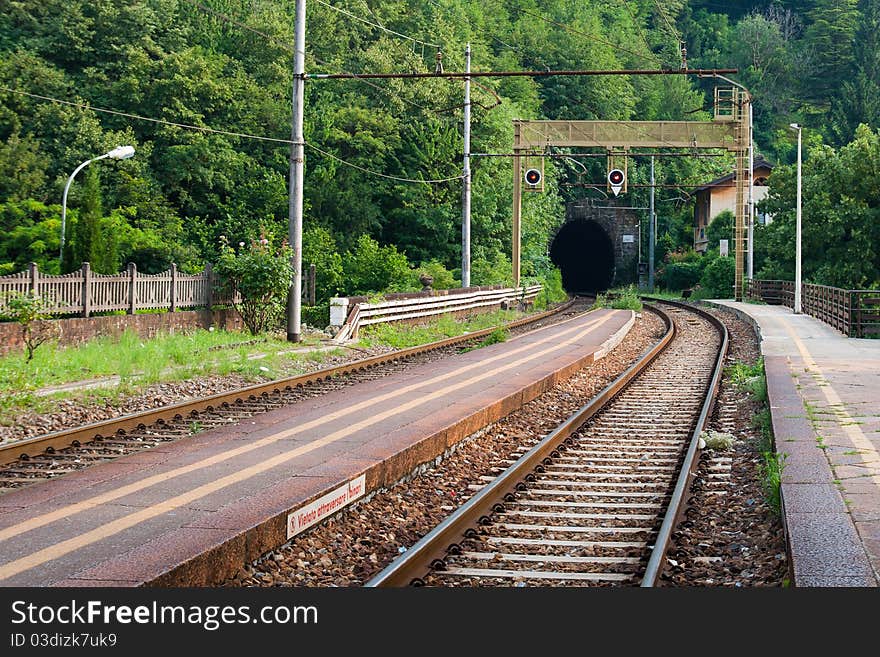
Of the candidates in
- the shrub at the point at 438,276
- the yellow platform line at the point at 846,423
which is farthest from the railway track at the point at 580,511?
the shrub at the point at 438,276

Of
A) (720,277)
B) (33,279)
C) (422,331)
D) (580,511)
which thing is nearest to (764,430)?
(580,511)

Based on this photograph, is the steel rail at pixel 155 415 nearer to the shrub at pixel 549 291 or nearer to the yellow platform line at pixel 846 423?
the yellow platform line at pixel 846 423

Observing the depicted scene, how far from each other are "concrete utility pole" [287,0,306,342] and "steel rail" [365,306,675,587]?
30.5 feet

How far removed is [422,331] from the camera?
A: 27641mm

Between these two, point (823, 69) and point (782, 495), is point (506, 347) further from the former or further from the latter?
point (823, 69)

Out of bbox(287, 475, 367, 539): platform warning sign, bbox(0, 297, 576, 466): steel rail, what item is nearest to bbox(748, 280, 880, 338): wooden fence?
bbox(0, 297, 576, 466): steel rail

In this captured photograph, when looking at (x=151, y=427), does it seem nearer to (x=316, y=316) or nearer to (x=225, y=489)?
(x=225, y=489)

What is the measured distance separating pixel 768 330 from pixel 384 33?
37.4 m

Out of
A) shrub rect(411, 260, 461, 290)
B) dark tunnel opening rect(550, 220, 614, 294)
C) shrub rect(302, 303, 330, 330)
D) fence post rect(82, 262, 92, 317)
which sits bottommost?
shrub rect(302, 303, 330, 330)

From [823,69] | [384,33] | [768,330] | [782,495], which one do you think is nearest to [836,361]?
[768,330]

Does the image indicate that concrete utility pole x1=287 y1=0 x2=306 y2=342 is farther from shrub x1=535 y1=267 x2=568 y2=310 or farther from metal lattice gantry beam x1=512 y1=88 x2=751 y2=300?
shrub x1=535 y1=267 x2=568 y2=310

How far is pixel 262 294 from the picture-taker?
75.7 feet

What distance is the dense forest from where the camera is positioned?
40719mm

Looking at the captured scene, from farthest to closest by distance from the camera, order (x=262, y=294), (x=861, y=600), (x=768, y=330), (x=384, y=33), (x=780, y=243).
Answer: (x=384, y=33)
(x=780, y=243)
(x=768, y=330)
(x=262, y=294)
(x=861, y=600)
